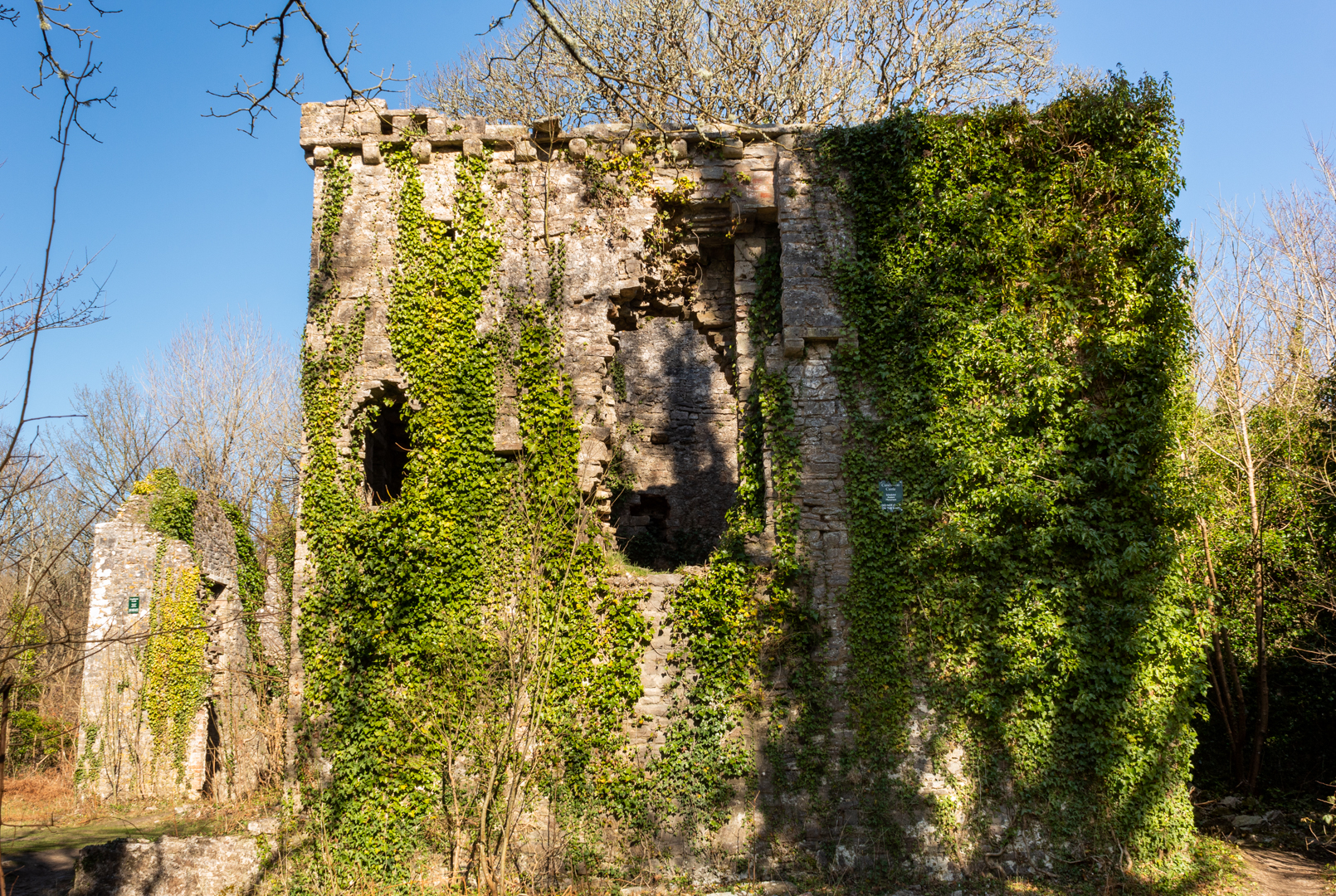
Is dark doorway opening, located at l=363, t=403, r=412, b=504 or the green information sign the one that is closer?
the green information sign

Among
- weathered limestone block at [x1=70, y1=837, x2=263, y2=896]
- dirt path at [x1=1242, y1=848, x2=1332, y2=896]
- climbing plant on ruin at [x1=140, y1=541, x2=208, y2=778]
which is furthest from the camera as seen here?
climbing plant on ruin at [x1=140, y1=541, x2=208, y2=778]

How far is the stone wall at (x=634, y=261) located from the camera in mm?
8727

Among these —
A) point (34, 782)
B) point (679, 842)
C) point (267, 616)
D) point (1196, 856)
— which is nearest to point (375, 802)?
point (679, 842)

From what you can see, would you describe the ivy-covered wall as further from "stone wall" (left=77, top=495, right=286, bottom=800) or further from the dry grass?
the dry grass

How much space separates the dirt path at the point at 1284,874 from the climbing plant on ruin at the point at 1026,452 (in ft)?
2.94

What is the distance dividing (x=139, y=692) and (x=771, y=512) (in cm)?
1099

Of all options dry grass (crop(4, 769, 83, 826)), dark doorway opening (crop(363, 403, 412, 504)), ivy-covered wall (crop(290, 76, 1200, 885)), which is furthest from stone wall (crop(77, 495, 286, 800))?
ivy-covered wall (crop(290, 76, 1200, 885))

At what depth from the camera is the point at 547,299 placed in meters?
9.20

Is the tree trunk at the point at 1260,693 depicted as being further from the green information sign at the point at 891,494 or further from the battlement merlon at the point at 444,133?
the battlement merlon at the point at 444,133

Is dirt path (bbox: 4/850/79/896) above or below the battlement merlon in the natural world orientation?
below

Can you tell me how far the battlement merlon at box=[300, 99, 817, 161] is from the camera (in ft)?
30.4

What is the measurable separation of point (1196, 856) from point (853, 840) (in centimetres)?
332

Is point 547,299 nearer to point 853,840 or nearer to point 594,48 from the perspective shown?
point 594,48

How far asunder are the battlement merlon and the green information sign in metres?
3.90
